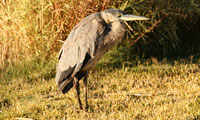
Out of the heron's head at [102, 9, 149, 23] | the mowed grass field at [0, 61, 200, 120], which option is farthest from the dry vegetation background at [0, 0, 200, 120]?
the heron's head at [102, 9, 149, 23]

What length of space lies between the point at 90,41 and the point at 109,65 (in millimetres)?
2484

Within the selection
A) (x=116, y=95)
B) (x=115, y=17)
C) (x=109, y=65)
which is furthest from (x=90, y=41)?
(x=109, y=65)

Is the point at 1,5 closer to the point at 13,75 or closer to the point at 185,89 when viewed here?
the point at 13,75

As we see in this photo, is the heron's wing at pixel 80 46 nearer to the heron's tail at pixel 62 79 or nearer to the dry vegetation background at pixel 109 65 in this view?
the heron's tail at pixel 62 79

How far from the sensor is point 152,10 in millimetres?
7016

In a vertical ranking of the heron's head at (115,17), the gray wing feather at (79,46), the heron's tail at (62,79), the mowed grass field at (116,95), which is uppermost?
the heron's head at (115,17)

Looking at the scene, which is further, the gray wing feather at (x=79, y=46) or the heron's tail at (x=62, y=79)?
the heron's tail at (x=62, y=79)

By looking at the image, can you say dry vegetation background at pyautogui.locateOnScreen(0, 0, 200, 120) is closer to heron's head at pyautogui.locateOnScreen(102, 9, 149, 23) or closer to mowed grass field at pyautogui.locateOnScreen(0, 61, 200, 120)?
mowed grass field at pyautogui.locateOnScreen(0, 61, 200, 120)

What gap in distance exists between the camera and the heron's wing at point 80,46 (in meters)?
4.03

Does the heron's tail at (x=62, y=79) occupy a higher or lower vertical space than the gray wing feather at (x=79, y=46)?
lower

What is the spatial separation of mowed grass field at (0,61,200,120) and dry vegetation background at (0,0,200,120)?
13 millimetres

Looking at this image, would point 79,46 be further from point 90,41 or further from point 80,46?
point 90,41

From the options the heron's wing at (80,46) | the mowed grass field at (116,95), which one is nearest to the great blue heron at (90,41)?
the heron's wing at (80,46)

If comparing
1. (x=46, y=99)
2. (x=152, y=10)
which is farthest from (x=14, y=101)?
(x=152, y=10)
